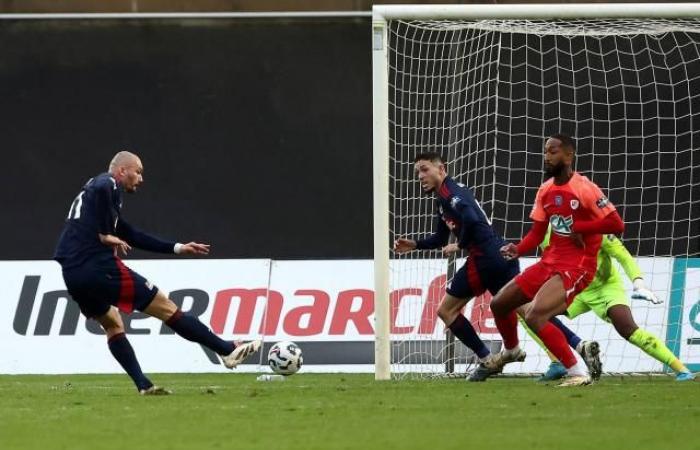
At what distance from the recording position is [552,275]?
40.1ft

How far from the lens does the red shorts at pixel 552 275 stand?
1217 centimetres

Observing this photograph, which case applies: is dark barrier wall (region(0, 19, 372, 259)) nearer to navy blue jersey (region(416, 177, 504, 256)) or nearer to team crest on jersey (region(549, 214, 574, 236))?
navy blue jersey (region(416, 177, 504, 256))

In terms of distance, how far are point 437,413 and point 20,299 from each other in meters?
8.30

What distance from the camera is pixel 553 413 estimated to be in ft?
31.9

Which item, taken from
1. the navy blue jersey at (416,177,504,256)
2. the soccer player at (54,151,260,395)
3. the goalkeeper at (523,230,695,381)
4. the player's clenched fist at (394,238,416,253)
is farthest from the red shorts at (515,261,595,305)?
the soccer player at (54,151,260,395)

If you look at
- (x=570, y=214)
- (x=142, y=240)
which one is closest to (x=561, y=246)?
(x=570, y=214)

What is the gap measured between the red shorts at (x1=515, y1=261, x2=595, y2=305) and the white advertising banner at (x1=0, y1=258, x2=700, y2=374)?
3919mm

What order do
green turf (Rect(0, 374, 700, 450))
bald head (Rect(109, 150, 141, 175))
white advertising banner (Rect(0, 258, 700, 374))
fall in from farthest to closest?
1. white advertising banner (Rect(0, 258, 700, 374))
2. bald head (Rect(109, 150, 141, 175))
3. green turf (Rect(0, 374, 700, 450))

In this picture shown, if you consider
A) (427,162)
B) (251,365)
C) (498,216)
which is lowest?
(251,365)

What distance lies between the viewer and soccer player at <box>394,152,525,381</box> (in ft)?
44.2

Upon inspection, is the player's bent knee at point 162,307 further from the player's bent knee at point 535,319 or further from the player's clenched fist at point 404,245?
the player's bent knee at point 535,319

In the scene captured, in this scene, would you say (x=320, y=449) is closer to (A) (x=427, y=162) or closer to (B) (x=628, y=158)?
(A) (x=427, y=162)

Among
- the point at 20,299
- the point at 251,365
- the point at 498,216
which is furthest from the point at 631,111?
the point at 20,299

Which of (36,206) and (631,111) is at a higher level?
(631,111)
